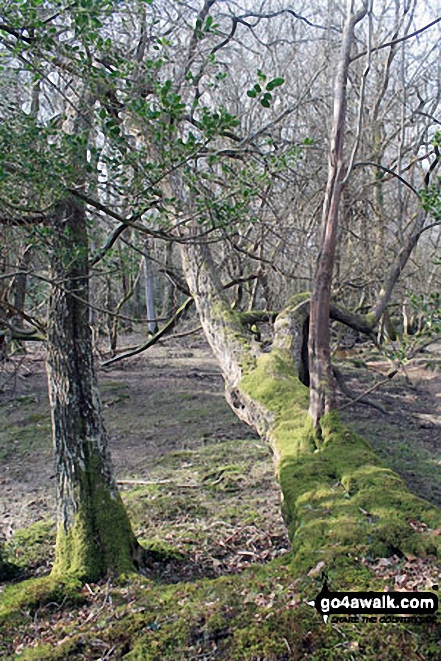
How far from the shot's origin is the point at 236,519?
14.1 ft

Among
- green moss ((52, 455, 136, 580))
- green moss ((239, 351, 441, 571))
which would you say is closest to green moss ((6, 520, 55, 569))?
green moss ((52, 455, 136, 580))

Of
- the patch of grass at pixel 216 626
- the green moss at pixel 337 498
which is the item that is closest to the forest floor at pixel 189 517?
the patch of grass at pixel 216 626

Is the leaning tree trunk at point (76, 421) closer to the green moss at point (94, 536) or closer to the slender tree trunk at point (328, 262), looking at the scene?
the green moss at point (94, 536)

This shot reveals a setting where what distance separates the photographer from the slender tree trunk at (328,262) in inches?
162

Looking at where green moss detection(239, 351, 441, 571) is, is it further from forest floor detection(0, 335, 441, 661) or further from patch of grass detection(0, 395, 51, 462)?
patch of grass detection(0, 395, 51, 462)

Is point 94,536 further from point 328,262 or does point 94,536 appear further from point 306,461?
point 328,262

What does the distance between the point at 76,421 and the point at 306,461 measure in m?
1.62

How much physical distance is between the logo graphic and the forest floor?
7cm

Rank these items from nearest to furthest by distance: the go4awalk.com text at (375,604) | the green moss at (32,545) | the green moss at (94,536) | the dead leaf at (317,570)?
the go4awalk.com text at (375,604), the dead leaf at (317,570), the green moss at (94,536), the green moss at (32,545)

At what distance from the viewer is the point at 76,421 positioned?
3.34 metres

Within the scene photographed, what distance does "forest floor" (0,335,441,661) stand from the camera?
7.07 ft

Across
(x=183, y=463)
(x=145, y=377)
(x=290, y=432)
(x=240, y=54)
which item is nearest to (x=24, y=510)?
(x=183, y=463)

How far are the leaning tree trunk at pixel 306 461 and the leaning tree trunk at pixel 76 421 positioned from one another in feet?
3.77

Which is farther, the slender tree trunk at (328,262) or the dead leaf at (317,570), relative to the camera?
the slender tree trunk at (328,262)
